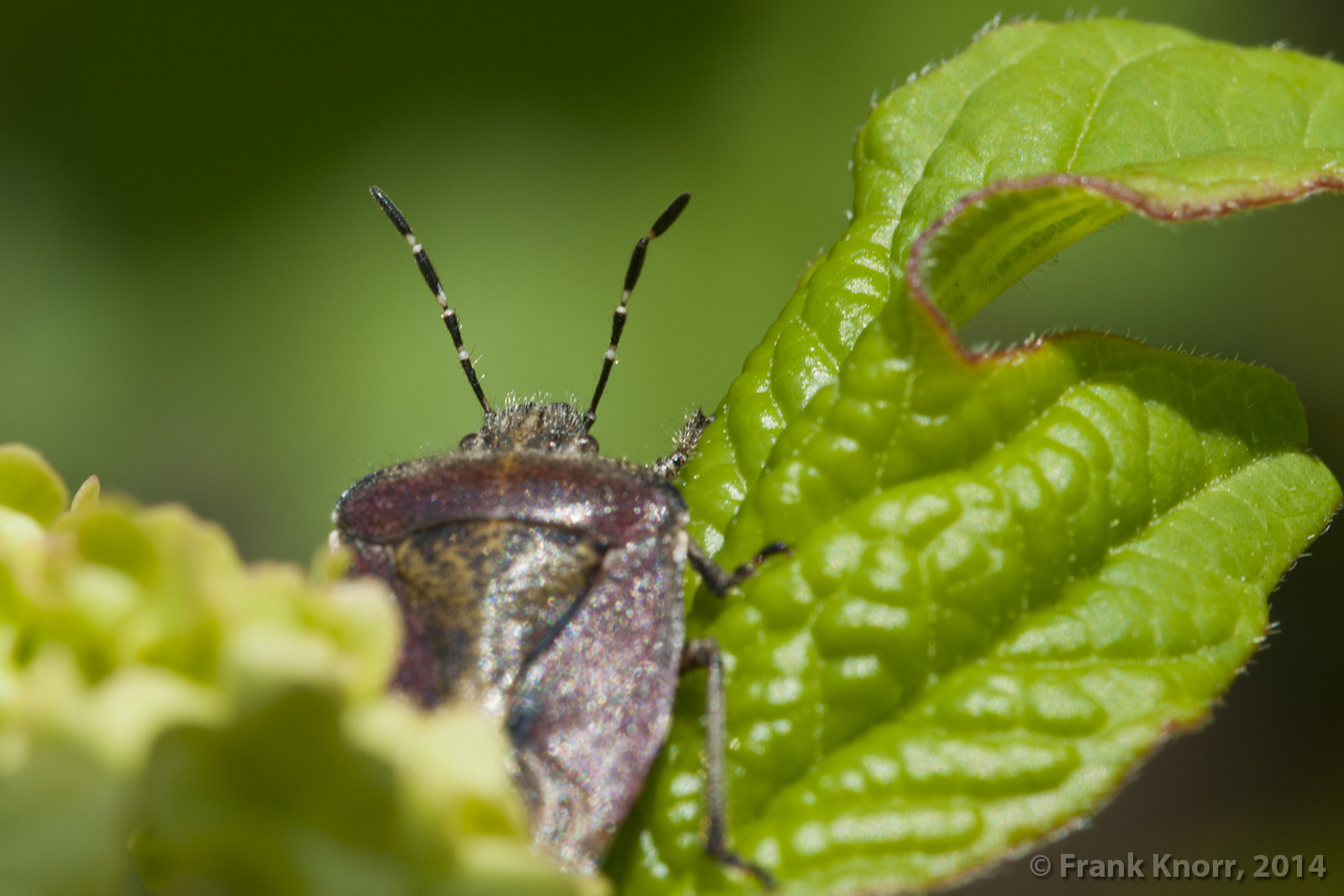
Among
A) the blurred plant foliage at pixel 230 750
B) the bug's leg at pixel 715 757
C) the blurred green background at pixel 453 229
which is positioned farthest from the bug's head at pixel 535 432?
the blurred green background at pixel 453 229

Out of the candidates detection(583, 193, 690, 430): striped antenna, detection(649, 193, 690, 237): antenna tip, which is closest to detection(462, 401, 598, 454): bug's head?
detection(583, 193, 690, 430): striped antenna

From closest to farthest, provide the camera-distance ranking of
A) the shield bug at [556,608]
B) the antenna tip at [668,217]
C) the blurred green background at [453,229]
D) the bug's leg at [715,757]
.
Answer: the bug's leg at [715,757] < the shield bug at [556,608] < the antenna tip at [668,217] < the blurred green background at [453,229]

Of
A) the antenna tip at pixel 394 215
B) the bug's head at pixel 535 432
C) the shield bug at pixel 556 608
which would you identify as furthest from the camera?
the antenna tip at pixel 394 215

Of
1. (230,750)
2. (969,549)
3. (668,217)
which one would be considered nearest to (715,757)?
(969,549)

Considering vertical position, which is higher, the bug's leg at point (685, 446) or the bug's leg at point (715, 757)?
the bug's leg at point (685, 446)

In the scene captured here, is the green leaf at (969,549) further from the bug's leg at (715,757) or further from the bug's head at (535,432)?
the bug's head at (535,432)

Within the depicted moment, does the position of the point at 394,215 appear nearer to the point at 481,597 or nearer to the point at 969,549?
the point at 481,597

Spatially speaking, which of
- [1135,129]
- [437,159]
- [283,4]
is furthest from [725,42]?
[1135,129]
